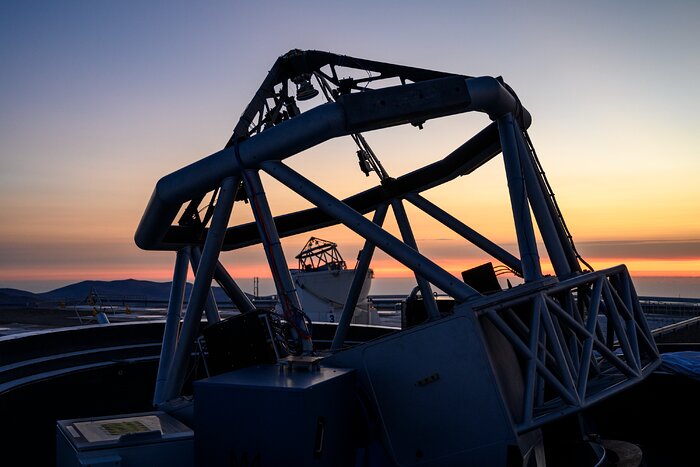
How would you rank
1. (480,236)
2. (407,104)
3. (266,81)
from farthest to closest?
(266,81)
(480,236)
(407,104)

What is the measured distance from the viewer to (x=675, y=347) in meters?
18.7

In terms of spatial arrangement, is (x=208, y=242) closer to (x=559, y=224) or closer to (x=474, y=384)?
(x=474, y=384)

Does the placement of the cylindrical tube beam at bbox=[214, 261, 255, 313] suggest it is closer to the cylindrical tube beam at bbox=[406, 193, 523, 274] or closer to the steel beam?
the steel beam

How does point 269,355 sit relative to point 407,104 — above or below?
below

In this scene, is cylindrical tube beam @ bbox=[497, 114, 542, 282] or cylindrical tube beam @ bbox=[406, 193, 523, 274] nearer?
cylindrical tube beam @ bbox=[497, 114, 542, 282]

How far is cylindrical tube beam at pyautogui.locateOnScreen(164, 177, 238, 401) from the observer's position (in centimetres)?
1203

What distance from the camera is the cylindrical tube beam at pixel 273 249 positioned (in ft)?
37.3

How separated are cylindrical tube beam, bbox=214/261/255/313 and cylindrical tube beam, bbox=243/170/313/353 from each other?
4855mm

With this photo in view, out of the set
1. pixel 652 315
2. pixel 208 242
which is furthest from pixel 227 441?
pixel 652 315

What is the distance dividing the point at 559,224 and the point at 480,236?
2767 millimetres

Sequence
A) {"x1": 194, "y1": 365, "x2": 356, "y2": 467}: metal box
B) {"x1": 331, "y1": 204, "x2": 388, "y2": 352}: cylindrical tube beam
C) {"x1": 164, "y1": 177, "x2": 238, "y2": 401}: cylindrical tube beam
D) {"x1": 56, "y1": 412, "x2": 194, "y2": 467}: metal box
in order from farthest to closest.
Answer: {"x1": 331, "y1": 204, "x2": 388, "y2": 352}: cylindrical tube beam
{"x1": 164, "y1": 177, "x2": 238, "y2": 401}: cylindrical tube beam
{"x1": 56, "y1": 412, "x2": 194, "y2": 467}: metal box
{"x1": 194, "y1": 365, "x2": 356, "y2": 467}: metal box

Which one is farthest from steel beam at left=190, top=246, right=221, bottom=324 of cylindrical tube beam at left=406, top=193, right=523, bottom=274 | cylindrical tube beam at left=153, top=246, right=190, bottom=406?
cylindrical tube beam at left=406, top=193, right=523, bottom=274

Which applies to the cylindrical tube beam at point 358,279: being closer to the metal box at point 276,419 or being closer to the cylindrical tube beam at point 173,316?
the cylindrical tube beam at point 173,316

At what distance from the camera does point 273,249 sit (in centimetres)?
1158
